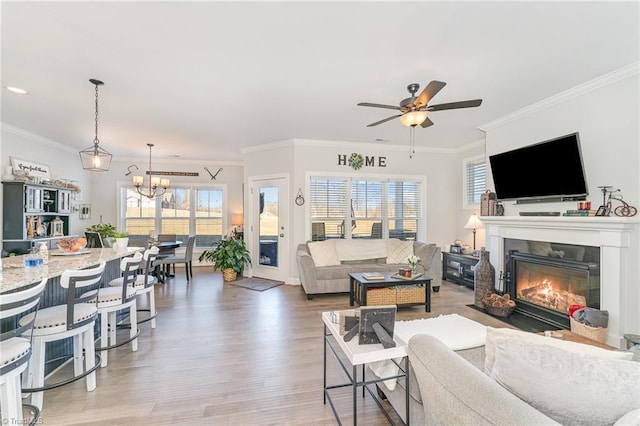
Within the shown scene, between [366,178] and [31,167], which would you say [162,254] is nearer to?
[31,167]

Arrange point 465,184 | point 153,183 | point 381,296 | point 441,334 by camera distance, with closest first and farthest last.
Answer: point 441,334
point 381,296
point 465,184
point 153,183

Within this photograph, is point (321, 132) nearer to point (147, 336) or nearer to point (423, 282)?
point (423, 282)

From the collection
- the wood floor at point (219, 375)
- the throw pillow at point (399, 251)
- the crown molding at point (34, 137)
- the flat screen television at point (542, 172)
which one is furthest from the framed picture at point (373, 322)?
the crown molding at point (34, 137)

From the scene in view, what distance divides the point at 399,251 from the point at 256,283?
279 centimetres

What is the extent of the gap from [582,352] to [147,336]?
3.72 m

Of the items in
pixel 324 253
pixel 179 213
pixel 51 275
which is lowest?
pixel 324 253

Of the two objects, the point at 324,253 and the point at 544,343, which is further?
the point at 324,253

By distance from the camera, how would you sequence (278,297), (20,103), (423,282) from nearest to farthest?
(20,103), (423,282), (278,297)

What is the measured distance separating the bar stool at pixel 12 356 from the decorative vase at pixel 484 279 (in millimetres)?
4768

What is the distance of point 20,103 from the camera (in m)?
3.72

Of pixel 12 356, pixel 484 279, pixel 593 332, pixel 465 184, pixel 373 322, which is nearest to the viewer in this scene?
pixel 12 356

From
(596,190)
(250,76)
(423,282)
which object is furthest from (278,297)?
(596,190)

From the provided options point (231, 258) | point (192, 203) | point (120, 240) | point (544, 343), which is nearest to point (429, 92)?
point (544, 343)

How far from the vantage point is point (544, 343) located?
1.22 meters
